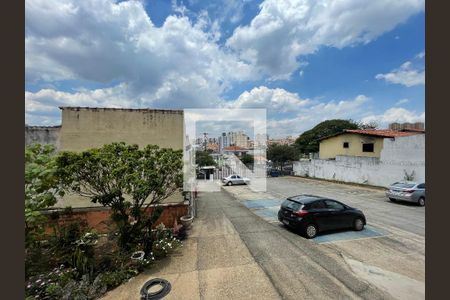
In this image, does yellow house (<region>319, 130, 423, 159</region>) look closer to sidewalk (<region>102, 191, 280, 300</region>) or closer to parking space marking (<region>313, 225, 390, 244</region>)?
parking space marking (<region>313, 225, 390, 244</region>)

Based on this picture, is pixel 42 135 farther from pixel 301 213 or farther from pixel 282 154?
pixel 282 154

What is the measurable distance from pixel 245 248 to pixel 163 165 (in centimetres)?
369

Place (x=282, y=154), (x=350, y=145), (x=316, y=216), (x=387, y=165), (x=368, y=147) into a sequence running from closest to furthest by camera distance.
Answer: (x=316, y=216) → (x=387, y=165) → (x=368, y=147) → (x=350, y=145) → (x=282, y=154)

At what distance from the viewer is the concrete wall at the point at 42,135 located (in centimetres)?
859

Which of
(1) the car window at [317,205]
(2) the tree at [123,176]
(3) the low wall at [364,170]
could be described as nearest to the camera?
(2) the tree at [123,176]

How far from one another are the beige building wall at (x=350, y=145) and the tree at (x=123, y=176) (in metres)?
22.7

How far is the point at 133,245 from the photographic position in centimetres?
670

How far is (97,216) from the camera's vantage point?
27.1ft

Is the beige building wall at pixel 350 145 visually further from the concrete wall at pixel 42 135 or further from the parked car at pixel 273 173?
the concrete wall at pixel 42 135

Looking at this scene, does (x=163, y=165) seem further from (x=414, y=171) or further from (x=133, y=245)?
(x=414, y=171)

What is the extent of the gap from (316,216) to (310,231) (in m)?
0.57

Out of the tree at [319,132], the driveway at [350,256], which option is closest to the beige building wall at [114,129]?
the driveway at [350,256]

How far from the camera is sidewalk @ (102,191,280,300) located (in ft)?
15.4

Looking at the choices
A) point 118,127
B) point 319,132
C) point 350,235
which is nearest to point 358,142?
point 350,235
